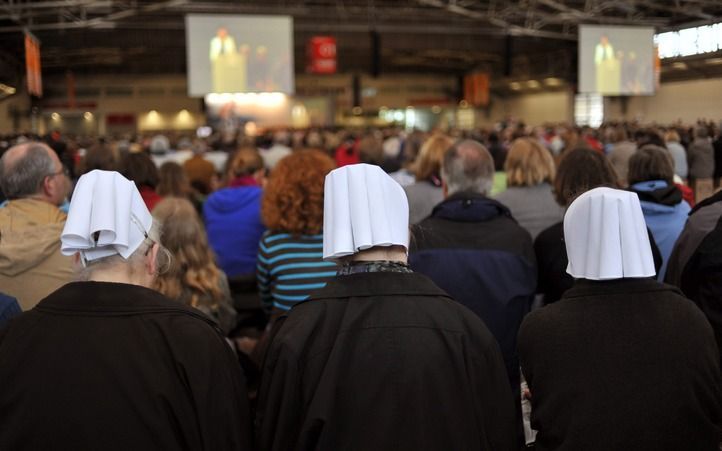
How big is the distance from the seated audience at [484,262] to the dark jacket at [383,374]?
102 cm

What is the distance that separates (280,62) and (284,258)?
1211 centimetres

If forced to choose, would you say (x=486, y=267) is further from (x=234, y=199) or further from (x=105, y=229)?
(x=234, y=199)

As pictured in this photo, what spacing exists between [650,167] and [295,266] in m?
1.92

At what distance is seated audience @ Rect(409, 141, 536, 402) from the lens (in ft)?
9.43

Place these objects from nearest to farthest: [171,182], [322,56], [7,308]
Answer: [7,308] < [171,182] < [322,56]

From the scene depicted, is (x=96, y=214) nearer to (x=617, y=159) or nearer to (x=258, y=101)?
(x=617, y=159)

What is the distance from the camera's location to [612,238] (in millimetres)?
1950

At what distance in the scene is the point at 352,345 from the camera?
1762 mm

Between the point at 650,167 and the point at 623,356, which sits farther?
the point at 650,167

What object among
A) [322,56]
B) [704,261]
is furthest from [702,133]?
[322,56]

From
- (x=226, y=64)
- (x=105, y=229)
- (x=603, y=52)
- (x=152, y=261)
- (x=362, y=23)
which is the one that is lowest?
(x=152, y=261)

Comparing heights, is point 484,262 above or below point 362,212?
below

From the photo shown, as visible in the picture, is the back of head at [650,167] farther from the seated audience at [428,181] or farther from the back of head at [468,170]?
the seated audience at [428,181]

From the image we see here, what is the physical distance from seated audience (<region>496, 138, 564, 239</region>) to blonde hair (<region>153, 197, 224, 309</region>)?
1.75 m
